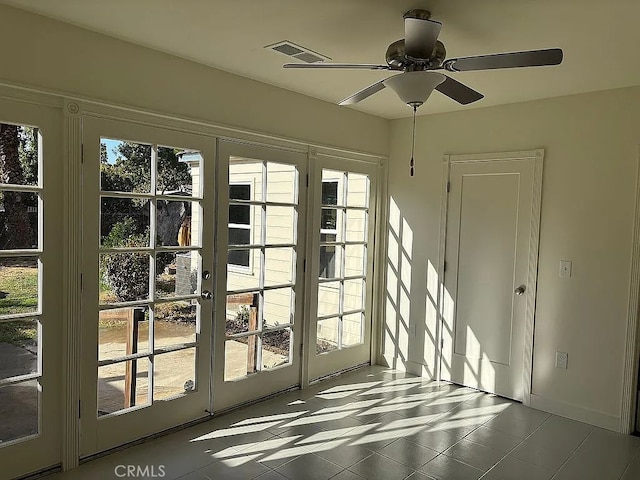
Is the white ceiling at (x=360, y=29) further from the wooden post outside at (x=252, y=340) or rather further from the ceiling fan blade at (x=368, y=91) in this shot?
the wooden post outside at (x=252, y=340)

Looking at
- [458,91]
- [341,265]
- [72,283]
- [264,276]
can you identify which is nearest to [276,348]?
[264,276]

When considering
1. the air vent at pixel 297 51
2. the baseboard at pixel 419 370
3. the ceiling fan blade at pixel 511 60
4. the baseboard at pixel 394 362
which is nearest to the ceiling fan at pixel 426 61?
the ceiling fan blade at pixel 511 60

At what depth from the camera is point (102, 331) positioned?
2908 mm

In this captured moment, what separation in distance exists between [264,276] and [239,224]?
0.47 m

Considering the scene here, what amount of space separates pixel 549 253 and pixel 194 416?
291cm

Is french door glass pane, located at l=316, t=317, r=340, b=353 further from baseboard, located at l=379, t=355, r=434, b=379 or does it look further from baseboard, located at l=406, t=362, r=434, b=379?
baseboard, located at l=406, t=362, r=434, b=379

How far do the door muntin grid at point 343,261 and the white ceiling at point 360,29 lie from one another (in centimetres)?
130

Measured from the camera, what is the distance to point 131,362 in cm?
305

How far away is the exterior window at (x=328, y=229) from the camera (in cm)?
433

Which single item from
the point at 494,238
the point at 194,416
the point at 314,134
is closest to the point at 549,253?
the point at 494,238

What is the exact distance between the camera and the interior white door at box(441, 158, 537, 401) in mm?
4023

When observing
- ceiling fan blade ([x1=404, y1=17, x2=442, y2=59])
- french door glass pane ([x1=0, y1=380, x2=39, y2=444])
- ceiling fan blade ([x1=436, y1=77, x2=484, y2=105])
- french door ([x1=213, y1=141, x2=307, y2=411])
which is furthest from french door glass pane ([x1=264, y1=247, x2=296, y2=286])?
ceiling fan blade ([x1=404, y1=17, x2=442, y2=59])

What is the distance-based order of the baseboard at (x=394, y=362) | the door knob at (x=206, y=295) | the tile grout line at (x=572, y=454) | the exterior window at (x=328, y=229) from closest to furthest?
1. the tile grout line at (x=572, y=454)
2. the door knob at (x=206, y=295)
3. the exterior window at (x=328, y=229)
4. the baseboard at (x=394, y=362)

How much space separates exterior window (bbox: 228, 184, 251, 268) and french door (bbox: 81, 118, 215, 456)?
204mm
